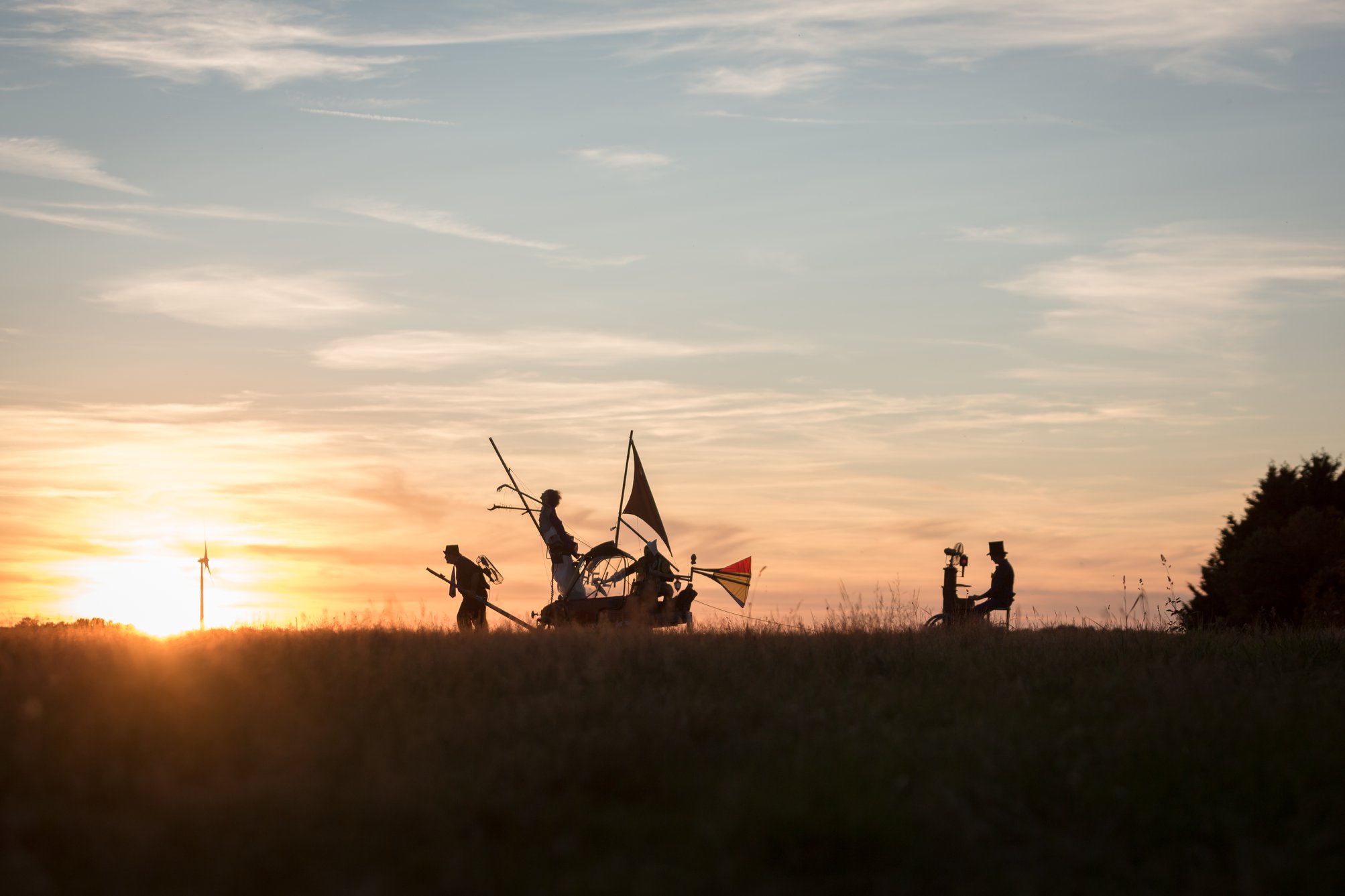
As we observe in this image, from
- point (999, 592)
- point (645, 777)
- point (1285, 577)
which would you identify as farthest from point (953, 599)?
point (1285, 577)

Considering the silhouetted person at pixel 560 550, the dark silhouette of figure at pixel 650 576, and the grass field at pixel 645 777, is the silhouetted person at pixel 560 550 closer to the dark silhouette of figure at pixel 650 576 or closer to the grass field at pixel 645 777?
the dark silhouette of figure at pixel 650 576

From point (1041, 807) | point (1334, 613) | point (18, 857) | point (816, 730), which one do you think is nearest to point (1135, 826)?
point (1041, 807)

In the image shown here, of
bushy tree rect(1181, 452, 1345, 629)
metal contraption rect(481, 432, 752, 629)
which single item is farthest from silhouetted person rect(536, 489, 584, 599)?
bushy tree rect(1181, 452, 1345, 629)

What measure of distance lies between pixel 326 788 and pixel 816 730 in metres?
4.19

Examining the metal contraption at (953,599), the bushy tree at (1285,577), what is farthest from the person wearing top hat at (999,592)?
the bushy tree at (1285,577)

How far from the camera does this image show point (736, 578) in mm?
23516

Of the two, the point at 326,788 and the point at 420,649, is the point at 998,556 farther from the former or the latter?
the point at 326,788

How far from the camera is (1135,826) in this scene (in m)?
8.74

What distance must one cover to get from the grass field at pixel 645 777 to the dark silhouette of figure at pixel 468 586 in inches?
294

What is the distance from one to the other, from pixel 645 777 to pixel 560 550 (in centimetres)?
1310

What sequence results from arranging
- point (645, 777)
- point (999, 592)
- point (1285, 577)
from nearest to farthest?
1. point (645, 777)
2. point (999, 592)
3. point (1285, 577)

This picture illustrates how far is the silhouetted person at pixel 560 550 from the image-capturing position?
72.9 ft

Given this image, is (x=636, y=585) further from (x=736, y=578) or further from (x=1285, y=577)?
(x=1285, y=577)

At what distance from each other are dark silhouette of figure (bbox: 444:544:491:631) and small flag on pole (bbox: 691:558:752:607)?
13.9 feet
